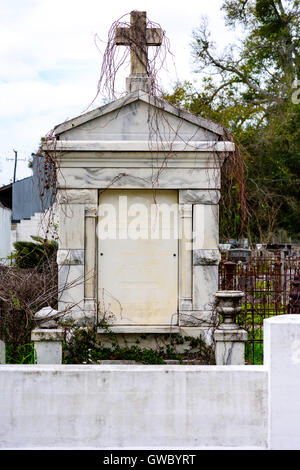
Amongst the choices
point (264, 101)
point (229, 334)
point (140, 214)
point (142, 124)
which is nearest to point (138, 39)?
point (142, 124)

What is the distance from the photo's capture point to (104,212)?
654cm

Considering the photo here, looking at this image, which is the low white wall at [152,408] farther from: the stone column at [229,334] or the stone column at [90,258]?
the stone column at [90,258]

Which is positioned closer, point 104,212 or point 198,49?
point 104,212

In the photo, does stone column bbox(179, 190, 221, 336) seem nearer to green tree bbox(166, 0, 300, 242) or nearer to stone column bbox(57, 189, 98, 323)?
stone column bbox(57, 189, 98, 323)

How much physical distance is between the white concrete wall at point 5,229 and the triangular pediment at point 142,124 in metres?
19.4

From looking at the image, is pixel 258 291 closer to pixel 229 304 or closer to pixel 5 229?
pixel 229 304

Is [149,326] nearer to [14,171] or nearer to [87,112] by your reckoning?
[87,112]

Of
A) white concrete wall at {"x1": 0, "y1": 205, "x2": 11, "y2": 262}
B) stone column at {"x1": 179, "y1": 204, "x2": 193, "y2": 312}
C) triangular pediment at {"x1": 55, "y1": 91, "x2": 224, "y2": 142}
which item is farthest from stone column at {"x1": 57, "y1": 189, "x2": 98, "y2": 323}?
white concrete wall at {"x1": 0, "y1": 205, "x2": 11, "y2": 262}

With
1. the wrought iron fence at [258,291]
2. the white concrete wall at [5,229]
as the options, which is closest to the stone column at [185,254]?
the wrought iron fence at [258,291]

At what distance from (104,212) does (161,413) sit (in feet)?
9.71

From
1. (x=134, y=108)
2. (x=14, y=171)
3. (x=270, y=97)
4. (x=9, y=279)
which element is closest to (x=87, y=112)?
(x=134, y=108)

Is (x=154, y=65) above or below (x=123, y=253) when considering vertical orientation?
above

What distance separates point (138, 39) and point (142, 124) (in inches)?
48.6

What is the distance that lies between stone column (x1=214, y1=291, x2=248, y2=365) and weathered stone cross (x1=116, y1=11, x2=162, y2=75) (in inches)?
124
